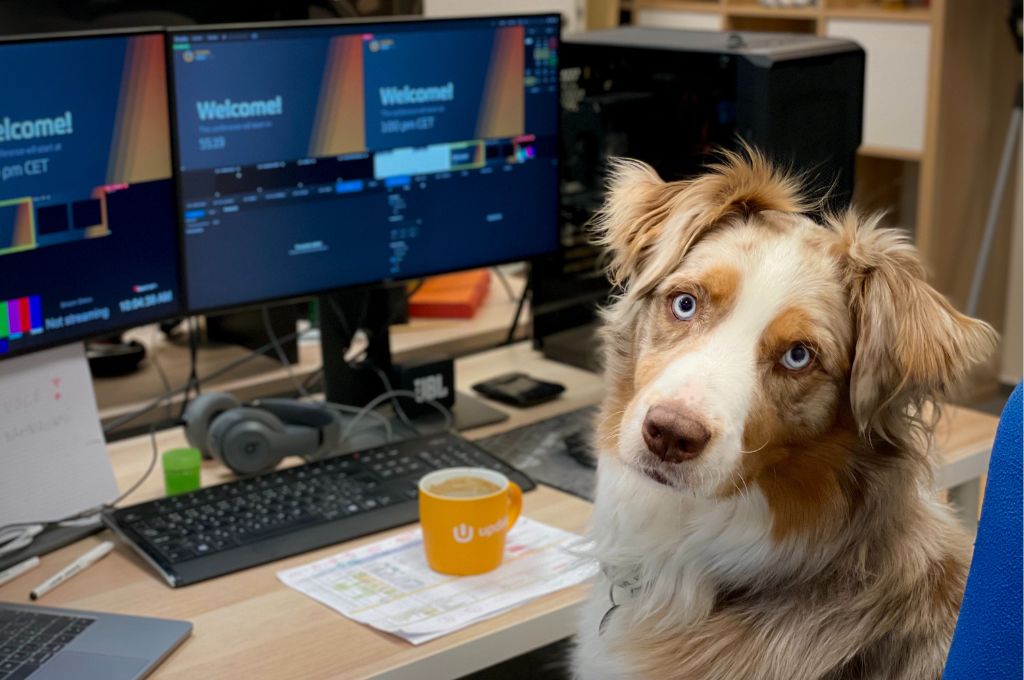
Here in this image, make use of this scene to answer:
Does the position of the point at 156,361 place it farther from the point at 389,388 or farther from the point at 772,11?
the point at 772,11

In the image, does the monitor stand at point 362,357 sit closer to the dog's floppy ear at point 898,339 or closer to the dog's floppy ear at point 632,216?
the dog's floppy ear at point 632,216

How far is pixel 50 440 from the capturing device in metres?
1.56

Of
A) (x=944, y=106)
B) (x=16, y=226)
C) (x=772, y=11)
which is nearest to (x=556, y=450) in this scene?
(x=16, y=226)

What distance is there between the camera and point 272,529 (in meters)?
1.51

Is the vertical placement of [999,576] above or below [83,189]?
below

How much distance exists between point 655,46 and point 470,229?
17.1 inches

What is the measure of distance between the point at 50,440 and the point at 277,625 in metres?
0.44

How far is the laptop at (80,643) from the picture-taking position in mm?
1216

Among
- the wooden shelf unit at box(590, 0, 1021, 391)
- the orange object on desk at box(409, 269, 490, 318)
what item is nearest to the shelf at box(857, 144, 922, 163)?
the wooden shelf unit at box(590, 0, 1021, 391)

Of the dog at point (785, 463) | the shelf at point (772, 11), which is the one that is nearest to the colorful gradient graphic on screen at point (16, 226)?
the dog at point (785, 463)

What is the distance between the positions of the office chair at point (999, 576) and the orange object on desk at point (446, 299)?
1534 mm

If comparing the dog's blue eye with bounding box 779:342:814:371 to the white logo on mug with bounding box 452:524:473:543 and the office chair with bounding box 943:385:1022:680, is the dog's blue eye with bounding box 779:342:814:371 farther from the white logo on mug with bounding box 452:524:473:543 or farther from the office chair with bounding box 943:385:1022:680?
the white logo on mug with bounding box 452:524:473:543

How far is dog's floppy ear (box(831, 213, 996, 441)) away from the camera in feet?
3.73

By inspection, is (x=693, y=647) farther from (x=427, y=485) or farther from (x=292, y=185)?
(x=292, y=185)
